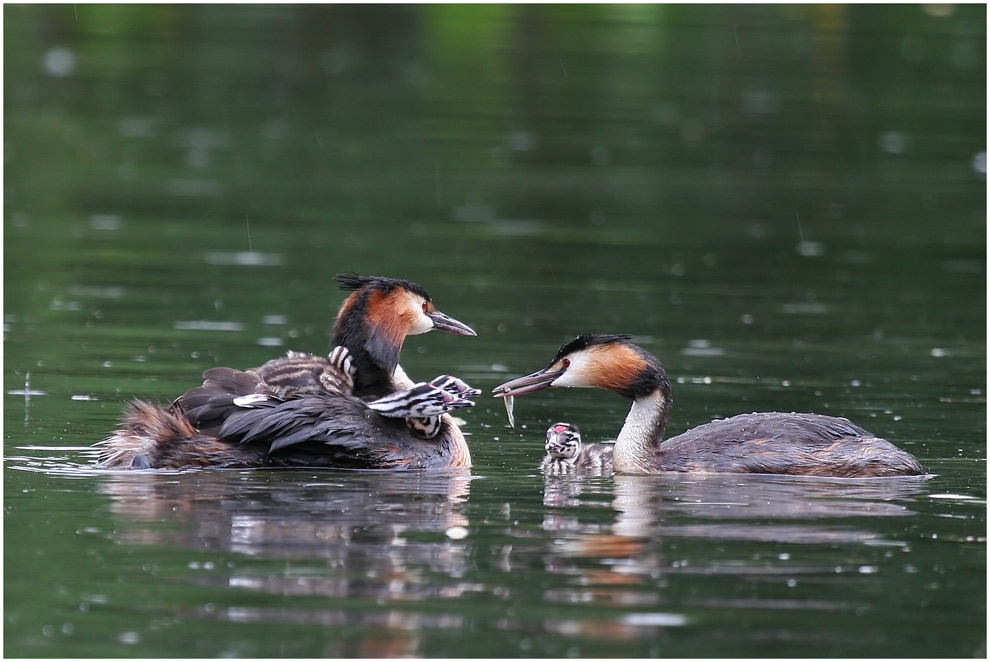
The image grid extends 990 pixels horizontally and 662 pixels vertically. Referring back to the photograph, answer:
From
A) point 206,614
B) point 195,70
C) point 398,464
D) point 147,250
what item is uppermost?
point 195,70

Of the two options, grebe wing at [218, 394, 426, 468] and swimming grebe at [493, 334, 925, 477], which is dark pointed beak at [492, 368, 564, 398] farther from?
grebe wing at [218, 394, 426, 468]

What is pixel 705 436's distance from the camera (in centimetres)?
1048

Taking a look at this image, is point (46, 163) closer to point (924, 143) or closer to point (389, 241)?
point (389, 241)

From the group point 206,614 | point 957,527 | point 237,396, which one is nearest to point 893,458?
point 957,527

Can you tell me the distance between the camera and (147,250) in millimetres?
17688

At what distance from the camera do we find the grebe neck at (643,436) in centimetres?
1045

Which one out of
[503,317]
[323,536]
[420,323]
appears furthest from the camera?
[503,317]

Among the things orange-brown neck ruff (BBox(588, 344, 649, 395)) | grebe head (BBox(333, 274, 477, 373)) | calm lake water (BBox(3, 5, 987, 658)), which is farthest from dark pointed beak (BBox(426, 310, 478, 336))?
orange-brown neck ruff (BBox(588, 344, 649, 395))

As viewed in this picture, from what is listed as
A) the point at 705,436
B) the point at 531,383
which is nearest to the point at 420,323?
the point at 531,383

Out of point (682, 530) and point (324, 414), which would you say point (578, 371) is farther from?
point (682, 530)

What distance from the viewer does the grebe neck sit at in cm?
1045

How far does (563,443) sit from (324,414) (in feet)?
4.58

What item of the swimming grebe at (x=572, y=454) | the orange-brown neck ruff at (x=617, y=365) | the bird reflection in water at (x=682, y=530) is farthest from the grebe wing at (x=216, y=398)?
the orange-brown neck ruff at (x=617, y=365)

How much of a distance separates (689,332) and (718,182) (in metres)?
9.68
